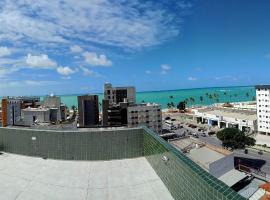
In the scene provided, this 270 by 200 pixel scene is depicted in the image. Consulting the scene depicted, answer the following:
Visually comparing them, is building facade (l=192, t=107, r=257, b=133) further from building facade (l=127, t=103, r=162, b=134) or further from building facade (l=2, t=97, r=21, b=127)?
building facade (l=2, t=97, r=21, b=127)

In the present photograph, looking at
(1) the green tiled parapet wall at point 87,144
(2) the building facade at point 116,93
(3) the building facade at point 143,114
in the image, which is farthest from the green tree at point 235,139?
(2) the building facade at point 116,93

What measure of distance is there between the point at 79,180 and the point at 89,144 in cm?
245

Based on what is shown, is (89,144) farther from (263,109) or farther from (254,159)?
(263,109)

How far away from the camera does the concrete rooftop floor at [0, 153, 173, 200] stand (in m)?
9.28

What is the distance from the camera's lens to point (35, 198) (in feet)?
29.9

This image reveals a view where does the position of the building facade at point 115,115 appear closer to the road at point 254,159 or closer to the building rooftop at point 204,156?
the road at point 254,159

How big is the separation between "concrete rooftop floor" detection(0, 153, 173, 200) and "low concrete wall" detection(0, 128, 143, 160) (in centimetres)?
37

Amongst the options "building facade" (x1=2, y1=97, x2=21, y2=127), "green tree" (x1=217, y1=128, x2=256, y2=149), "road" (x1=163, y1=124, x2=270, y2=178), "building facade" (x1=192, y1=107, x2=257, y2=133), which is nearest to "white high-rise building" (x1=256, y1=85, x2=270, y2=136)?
"building facade" (x1=192, y1=107, x2=257, y2=133)

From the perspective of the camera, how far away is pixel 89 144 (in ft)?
42.2

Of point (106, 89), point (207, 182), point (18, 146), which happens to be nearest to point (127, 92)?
point (106, 89)

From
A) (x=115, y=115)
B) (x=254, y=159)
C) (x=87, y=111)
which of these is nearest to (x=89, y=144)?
(x=254, y=159)

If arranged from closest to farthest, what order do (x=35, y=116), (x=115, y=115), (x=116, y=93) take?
1. (x=115, y=115)
2. (x=35, y=116)
3. (x=116, y=93)

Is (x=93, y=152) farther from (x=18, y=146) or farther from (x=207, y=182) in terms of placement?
(x=207, y=182)

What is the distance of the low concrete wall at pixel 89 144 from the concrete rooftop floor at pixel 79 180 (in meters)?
0.37
